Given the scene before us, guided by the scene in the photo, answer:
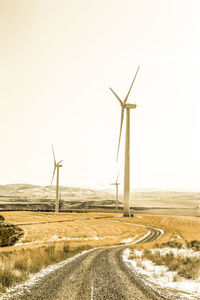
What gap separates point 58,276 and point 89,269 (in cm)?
286

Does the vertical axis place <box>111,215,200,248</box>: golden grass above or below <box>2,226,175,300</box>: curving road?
below

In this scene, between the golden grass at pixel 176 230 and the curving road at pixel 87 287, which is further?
the golden grass at pixel 176 230

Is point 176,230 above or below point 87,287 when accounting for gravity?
below

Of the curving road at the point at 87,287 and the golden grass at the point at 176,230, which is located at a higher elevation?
the curving road at the point at 87,287

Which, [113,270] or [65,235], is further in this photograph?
[65,235]

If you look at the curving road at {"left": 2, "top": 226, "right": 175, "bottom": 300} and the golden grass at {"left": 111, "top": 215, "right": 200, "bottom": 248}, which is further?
the golden grass at {"left": 111, "top": 215, "right": 200, "bottom": 248}

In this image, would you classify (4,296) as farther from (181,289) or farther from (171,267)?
(171,267)

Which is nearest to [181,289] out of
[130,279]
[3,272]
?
[130,279]

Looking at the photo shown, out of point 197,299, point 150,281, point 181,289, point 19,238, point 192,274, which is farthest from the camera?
point 19,238

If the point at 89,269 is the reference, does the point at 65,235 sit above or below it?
below

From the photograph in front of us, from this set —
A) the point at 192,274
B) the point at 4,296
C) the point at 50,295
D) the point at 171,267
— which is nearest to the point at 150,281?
the point at 192,274

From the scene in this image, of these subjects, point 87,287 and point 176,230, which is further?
point 176,230

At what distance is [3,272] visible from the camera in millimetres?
13938

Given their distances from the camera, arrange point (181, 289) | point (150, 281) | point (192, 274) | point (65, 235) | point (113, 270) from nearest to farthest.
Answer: point (181, 289) < point (150, 281) < point (192, 274) < point (113, 270) < point (65, 235)
